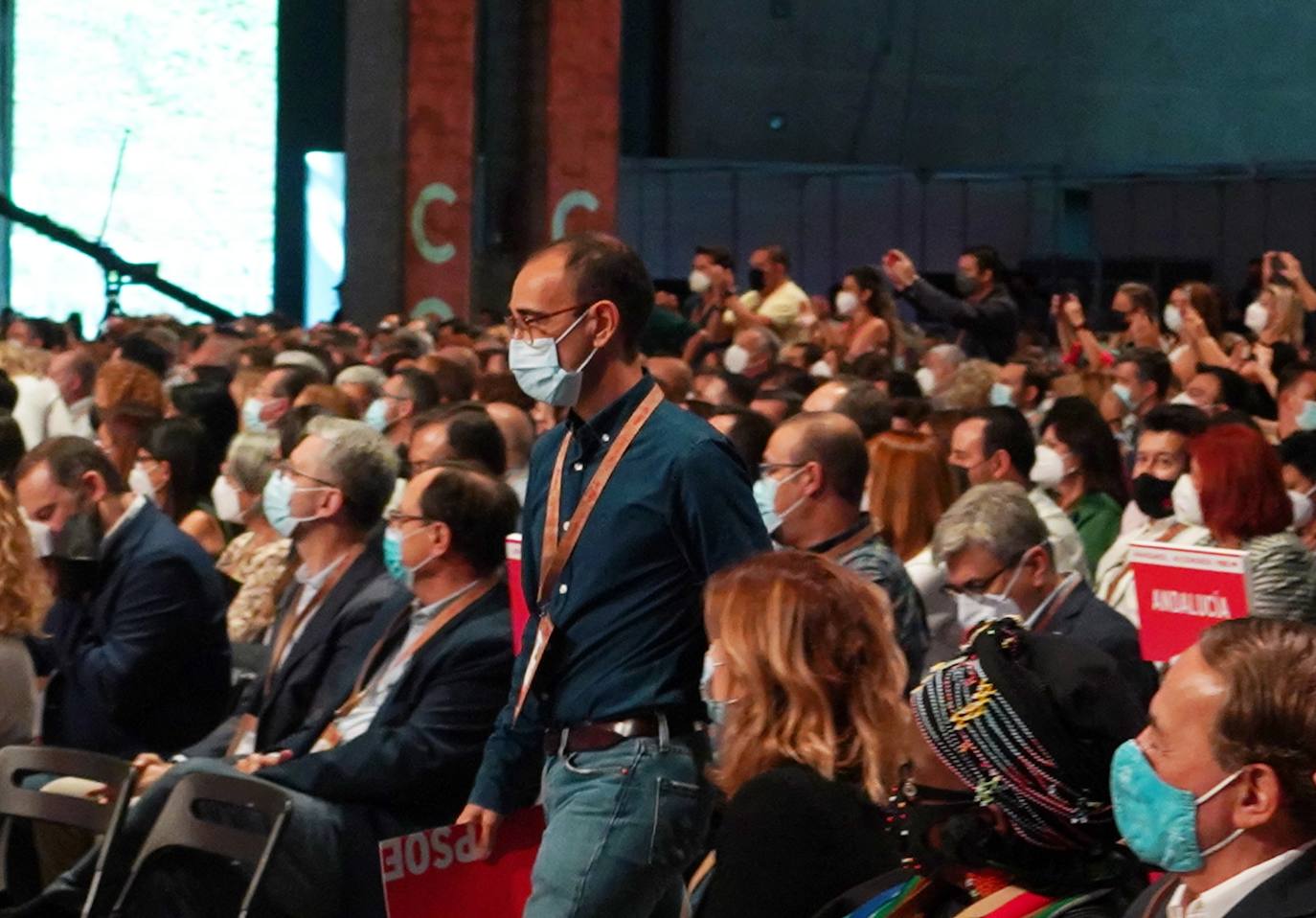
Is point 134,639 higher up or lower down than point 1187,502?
lower down

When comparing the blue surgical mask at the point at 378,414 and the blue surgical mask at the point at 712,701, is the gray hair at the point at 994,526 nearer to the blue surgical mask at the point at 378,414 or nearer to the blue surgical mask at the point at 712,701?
the blue surgical mask at the point at 712,701

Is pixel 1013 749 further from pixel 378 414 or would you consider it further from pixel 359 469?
pixel 378 414

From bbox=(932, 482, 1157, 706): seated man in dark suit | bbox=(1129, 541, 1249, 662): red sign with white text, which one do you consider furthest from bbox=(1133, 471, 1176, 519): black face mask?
bbox=(1129, 541, 1249, 662): red sign with white text

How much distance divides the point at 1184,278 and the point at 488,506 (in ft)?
52.3

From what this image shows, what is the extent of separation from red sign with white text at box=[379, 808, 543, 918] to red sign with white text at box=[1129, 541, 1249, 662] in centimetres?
145

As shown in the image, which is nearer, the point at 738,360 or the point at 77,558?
the point at 77,558

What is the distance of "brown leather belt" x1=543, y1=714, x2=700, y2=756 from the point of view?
356 centimetres

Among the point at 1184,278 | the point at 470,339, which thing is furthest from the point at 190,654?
the point at 1184,278

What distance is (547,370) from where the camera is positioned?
3.67 metres

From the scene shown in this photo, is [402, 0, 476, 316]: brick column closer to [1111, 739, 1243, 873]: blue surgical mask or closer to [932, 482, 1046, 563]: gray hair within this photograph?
[932, 482, 1046, 563]: gray hair

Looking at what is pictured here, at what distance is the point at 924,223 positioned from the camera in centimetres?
2162

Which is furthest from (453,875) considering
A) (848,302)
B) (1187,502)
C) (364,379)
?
(848,302)

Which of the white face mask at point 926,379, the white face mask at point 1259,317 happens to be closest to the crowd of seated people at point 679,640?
the white face mask at point 926,379

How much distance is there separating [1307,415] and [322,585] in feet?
A: 12.4
